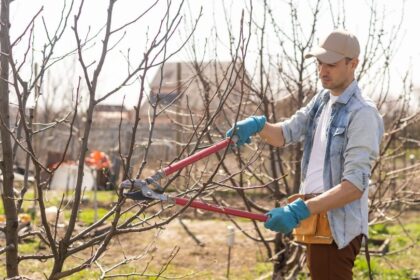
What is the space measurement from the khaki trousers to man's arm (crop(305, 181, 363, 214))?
9.6 inches

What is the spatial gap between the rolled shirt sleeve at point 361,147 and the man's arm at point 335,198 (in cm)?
2

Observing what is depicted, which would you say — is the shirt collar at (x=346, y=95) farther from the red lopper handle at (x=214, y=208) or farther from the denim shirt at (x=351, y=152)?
the red lopper handle at (x=214, y=208)

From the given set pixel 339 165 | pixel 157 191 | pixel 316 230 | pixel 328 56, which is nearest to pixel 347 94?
pixel 328 56

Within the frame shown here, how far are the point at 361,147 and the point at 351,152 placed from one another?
4cm

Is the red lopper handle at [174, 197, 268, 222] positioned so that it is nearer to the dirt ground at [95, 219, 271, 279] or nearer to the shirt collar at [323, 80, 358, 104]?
the shirt collar at [323, 80, 358, 104]

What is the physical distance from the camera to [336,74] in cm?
286

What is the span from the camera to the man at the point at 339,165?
268 centimetres

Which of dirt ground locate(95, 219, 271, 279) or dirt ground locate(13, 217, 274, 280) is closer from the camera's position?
dirt ground locate(13, 217, 274, 280)

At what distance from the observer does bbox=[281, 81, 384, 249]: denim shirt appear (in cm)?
269

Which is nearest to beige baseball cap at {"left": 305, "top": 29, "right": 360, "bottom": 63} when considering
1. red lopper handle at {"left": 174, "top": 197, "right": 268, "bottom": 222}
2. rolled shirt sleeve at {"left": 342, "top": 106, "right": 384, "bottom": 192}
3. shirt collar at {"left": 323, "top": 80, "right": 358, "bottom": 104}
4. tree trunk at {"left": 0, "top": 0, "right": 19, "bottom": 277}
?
shirt collar at {"left": 323, "top": 80, "right": 358, "bottom": 104}

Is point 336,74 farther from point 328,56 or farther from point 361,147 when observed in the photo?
point 361,147

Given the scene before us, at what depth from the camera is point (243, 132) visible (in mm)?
3062

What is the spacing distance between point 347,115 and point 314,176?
331mm

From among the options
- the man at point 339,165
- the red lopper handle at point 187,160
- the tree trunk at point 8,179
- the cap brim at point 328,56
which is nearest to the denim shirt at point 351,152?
the man at point 339,165
